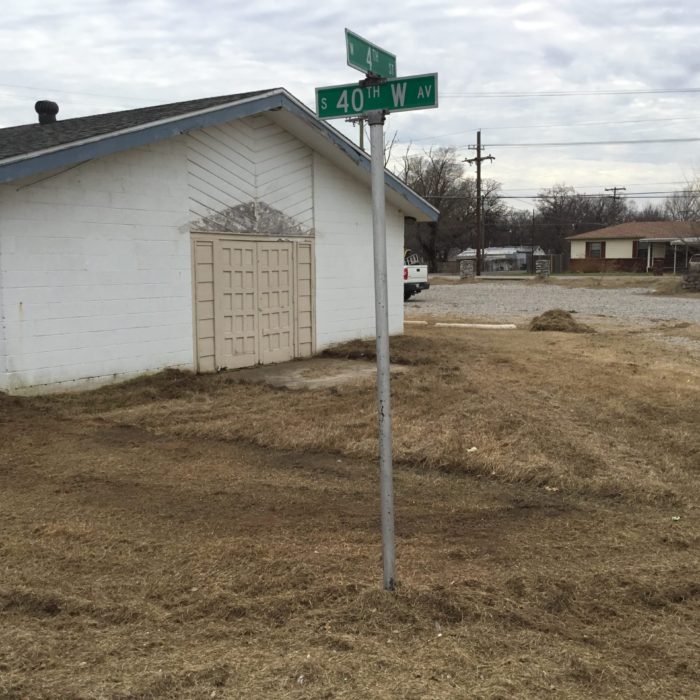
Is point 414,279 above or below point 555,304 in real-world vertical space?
above

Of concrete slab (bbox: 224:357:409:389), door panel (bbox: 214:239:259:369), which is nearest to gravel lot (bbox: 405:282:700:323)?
concrete slab (bbox: 224:357:409:389)

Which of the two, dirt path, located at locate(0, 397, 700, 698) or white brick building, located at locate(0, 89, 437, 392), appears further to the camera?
white brick building, located at locate(0, 89, 437, 392)

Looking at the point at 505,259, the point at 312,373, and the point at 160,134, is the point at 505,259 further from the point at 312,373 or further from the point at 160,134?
the point at 160,134

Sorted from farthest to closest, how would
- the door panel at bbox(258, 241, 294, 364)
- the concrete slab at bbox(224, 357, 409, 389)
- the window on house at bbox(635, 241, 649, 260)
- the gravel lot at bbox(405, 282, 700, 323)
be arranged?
1. the window on house at bbox(635, 241, 649, 260)
2. the gravel lot at bbox(405, 282, 700, 323)
3. the door panel at bbox(258, 241, 294, 364)
4. the concrete slab at bbox(224, 357, 409, 389)

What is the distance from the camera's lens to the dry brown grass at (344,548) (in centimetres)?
307

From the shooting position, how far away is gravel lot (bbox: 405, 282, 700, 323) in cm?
2321

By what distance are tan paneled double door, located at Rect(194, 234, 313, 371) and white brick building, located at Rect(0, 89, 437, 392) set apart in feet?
0.08

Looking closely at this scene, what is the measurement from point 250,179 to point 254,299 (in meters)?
1.82

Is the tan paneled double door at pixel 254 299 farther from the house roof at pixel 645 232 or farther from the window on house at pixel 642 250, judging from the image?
the window on house at pixel 642 250

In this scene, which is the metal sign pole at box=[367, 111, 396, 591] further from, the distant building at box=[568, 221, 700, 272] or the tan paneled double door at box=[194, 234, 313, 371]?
the distant building at box=[568, 221, 700, 272]

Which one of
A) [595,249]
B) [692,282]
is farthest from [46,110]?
[595,249]

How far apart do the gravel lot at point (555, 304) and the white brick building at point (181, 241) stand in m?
10.3

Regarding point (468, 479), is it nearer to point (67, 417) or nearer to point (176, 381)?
point (67, 417)

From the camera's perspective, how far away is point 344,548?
14.4 ft
